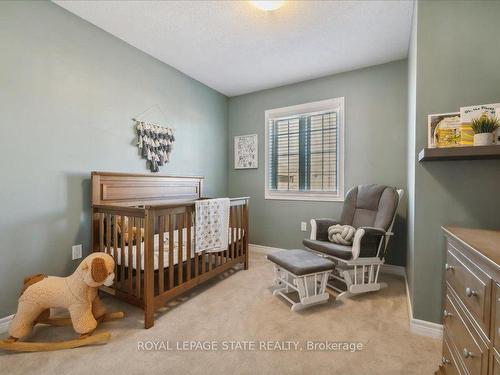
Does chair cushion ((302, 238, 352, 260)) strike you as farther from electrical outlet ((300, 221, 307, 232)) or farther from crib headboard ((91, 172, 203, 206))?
crib headboard ((91, 172, 203, 206))

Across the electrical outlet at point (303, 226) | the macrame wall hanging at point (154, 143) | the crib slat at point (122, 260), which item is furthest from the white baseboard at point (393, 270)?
the macrame wall hanging at point (154, 143)

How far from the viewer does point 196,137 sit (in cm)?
339

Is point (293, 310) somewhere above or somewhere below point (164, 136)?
below

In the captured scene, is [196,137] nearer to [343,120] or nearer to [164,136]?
[164,136]

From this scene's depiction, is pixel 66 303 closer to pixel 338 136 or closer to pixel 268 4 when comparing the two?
pixel 268 4

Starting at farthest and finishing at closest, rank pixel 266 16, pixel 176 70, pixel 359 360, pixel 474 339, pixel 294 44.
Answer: pixel 176 70
pixel 294 44
pixel 266 16
pixel 359 360
pixel 474 339

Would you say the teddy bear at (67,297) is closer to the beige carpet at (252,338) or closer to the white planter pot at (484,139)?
the beige carpet at (252,338)

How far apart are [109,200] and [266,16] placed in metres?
2.15

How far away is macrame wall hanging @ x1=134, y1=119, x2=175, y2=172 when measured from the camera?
2595 mm

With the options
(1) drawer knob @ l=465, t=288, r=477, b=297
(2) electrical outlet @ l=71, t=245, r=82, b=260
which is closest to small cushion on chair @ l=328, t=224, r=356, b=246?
(1) drawer knob @ l=465, t=288, r=477, b=297

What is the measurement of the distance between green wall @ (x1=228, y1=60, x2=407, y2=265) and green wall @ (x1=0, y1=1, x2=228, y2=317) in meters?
1.68

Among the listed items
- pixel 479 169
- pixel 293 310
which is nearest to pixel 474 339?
pixel 479 169

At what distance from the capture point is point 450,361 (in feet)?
3.75

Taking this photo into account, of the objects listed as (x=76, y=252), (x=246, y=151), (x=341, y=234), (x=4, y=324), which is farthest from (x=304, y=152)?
(x=4, y=324)
